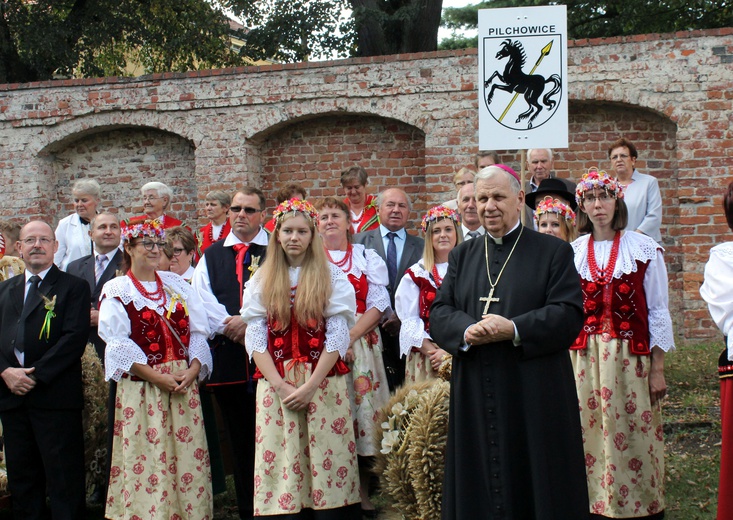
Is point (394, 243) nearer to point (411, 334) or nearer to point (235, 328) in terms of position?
point (411, 334)

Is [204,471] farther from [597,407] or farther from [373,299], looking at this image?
[597,407]

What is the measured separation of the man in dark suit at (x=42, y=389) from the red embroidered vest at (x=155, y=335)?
555 millimetres

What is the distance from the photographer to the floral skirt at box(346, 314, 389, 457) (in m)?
5.38

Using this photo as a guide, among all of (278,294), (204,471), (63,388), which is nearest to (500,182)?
(278,294)

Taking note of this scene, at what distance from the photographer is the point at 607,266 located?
4883mm

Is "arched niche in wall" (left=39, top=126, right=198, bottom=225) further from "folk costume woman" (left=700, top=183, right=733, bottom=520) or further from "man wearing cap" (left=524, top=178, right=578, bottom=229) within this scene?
"folk costume woman" (left=700, top=183, right=733, bottom=520)

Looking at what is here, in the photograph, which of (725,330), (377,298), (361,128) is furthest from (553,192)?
(361,128)

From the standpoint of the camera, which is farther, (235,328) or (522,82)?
(522,82)

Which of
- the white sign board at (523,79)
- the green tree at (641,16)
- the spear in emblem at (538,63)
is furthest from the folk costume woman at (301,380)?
the green tree at (641,16)

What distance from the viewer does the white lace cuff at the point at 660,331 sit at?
4.81 meters

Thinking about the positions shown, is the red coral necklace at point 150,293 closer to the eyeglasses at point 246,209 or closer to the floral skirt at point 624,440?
the eyeglasses at point 246,209

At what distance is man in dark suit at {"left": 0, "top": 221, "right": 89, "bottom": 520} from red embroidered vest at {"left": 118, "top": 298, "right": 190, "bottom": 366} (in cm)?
55

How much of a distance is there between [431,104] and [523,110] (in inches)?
131

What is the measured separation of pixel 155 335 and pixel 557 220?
256 cm
